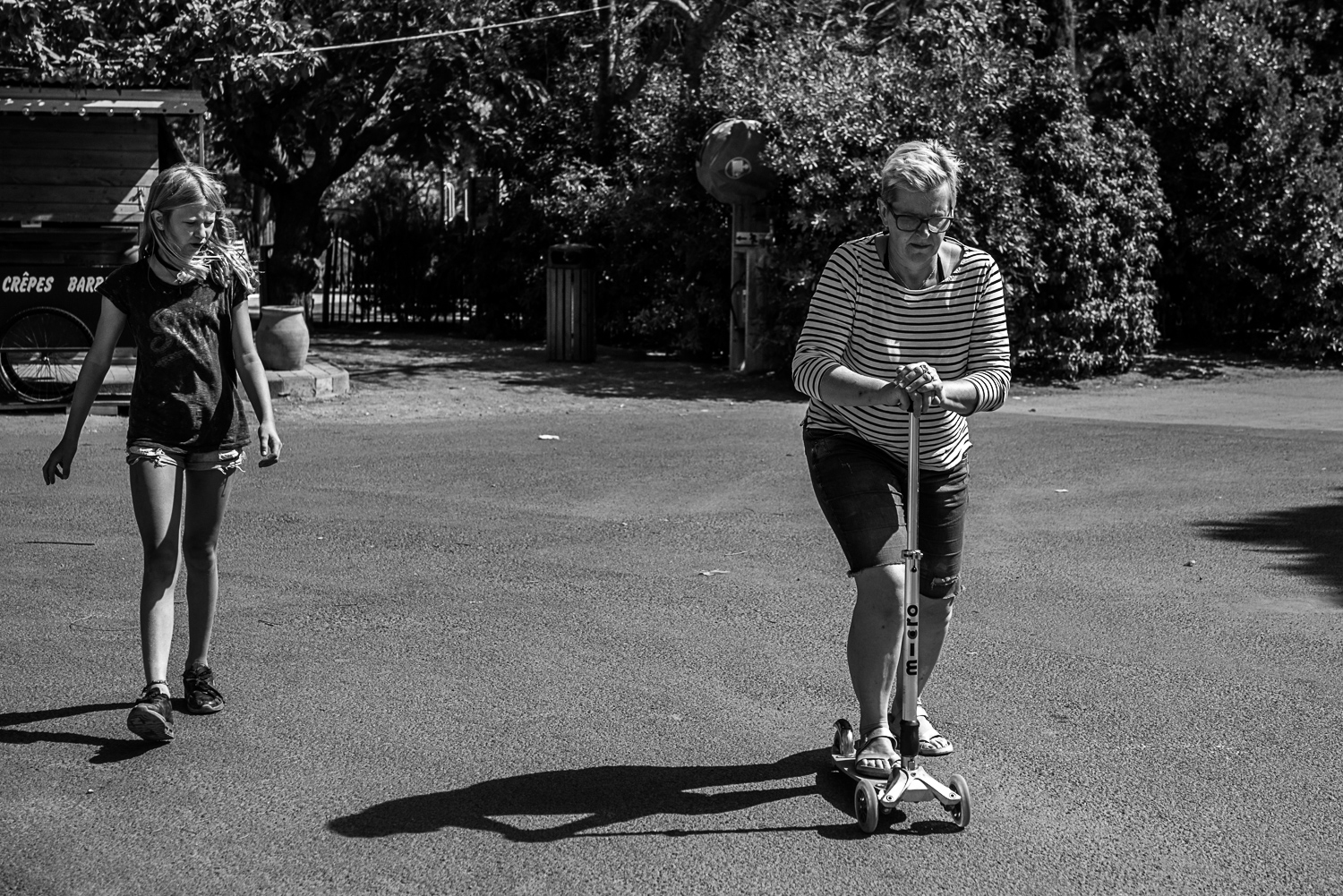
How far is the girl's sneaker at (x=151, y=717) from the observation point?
4578 mm

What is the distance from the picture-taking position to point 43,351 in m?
12.4

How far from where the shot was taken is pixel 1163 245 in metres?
18.7

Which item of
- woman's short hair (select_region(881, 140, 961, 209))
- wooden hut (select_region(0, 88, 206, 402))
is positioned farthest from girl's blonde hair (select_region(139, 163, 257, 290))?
wooden hut (select_region(0, 88, 206, 402))

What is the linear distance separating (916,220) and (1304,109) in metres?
15.4

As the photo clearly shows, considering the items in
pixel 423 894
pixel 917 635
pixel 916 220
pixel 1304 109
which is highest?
pixel 1304 109

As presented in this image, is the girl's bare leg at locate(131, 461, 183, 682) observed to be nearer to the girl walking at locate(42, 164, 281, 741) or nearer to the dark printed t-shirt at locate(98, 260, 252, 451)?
the girl walking at locate(42, 164, 281, 741)

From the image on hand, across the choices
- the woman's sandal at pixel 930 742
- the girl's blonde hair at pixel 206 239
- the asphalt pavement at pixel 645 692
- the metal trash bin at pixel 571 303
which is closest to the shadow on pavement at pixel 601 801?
the asphalt pavement at pixel 645 692

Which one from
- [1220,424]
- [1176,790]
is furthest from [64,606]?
[1220,424]

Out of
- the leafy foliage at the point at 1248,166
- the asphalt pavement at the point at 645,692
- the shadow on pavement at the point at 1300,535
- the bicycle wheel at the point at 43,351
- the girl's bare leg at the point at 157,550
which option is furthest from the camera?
the leafy foliage at the point at 1248,166

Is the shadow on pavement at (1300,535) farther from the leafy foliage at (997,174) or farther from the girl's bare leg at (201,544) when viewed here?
the leafy foliage at (997,174)

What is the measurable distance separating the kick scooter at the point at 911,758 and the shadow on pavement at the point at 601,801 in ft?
0.28

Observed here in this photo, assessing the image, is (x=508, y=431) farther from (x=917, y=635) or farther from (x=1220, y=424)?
(x=917, y=635)

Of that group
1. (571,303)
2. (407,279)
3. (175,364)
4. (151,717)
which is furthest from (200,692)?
(407,279)

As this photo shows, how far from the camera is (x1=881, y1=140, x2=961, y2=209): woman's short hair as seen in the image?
4031 millimetres
